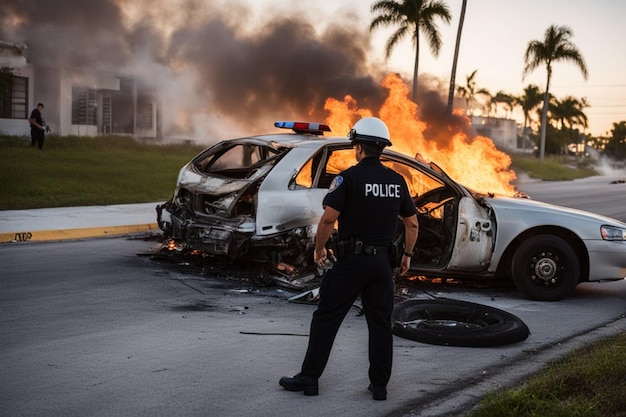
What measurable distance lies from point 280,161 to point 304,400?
12.4ft

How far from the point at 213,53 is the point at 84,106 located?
1500 cm

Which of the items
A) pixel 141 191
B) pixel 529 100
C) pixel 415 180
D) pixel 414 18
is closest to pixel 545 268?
pixel 415 180

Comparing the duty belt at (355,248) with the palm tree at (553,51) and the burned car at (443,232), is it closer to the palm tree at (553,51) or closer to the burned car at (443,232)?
the burned car at (443,232)

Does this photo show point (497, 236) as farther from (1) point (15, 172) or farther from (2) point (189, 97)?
(2) point (189, 97)

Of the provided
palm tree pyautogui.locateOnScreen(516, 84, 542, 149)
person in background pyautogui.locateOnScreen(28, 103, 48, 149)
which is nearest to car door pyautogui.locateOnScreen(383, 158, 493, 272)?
person in background pyautogui.locateOnScreen(28, 103, 48, 149)

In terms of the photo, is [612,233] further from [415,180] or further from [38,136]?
[38,136]

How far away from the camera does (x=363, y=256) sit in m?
4.79

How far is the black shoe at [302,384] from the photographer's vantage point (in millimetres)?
4836

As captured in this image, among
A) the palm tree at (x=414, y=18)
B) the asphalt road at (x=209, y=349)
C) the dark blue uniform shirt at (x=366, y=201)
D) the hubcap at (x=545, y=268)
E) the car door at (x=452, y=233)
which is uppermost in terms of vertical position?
the palm tree at (x=414, y=18)

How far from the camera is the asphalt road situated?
4699 millimetres

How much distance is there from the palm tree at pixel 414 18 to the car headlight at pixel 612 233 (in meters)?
27.5

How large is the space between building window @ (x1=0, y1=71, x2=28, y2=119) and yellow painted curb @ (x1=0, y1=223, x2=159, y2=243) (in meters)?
20.7

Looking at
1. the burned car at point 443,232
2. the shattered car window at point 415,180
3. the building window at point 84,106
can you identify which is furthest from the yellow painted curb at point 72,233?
the building window at point 84,106

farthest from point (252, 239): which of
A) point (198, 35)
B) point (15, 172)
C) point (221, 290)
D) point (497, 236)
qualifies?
point (198, 35)
